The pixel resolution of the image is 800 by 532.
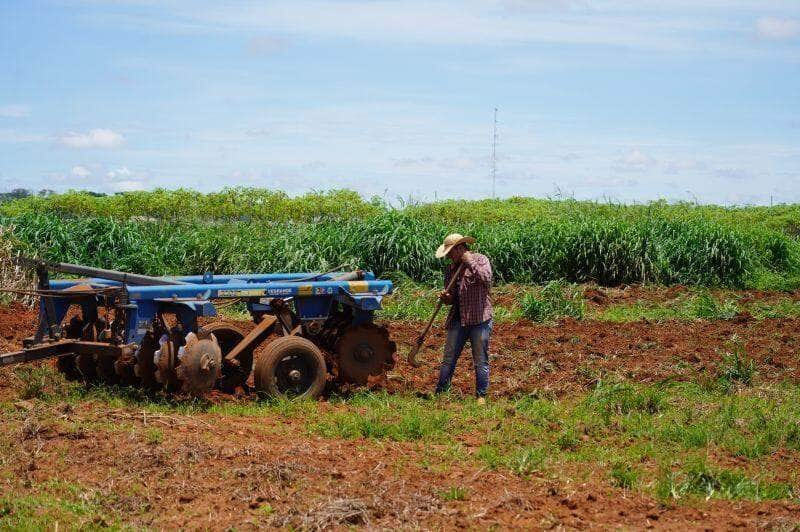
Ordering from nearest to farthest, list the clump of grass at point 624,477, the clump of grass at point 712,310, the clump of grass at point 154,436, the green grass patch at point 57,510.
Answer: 1. the green grass patch at point 57,510
2. the clump of grass at point 624,477
3. the clump of grass at point 154,436
4. the clump of grass at point 712,310

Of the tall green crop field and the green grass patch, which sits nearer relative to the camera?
the green grass patch

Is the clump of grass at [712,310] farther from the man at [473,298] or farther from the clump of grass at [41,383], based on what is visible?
the clump of grass at [41,383]

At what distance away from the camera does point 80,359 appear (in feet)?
34.0

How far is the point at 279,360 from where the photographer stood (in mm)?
9711

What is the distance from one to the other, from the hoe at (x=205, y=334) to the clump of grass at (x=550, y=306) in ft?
17.4

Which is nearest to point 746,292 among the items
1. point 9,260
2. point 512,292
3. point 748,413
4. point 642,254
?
point 642,254

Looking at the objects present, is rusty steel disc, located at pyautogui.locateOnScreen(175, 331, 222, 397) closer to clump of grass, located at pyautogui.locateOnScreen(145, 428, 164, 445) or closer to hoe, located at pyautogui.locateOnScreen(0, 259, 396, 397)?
hoe, located at pyautogui.locateOnScreen(0, 259, 396, 397)

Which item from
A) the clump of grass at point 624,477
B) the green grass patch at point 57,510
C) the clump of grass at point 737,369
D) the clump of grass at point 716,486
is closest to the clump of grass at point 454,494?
the clump of grass at point 624,477

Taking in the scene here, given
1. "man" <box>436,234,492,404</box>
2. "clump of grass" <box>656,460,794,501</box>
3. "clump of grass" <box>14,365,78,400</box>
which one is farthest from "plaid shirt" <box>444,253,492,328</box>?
"clump of grass" <box>14,365,78,400</box>

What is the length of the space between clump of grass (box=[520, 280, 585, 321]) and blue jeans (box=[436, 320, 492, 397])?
17.3ft

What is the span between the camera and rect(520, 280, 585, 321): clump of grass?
615 inches

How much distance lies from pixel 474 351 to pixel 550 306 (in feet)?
19.2

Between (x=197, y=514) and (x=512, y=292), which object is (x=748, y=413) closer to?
(x=197, y=514)

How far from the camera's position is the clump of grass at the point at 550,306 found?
15.6 m
